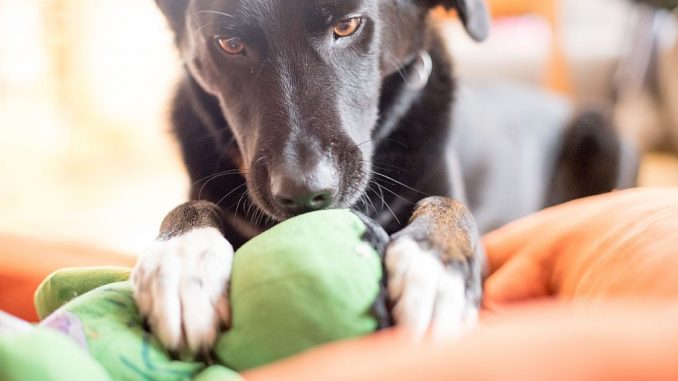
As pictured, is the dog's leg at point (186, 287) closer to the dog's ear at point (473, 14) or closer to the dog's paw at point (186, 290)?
the dog's paw at point (186, 290)

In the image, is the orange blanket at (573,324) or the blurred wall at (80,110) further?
the blurred wall at (80,110)

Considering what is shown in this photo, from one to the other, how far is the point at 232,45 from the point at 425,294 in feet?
2.26

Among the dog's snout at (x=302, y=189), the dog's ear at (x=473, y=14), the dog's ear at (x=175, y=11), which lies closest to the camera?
the dog's snout at (x=302, y=189)

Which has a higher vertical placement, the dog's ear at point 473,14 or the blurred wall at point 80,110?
the dog's ear at point 473,14

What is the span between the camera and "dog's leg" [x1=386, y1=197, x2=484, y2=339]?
894 millimetres

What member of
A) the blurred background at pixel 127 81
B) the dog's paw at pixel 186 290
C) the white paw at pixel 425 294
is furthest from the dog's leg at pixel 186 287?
the blurred background at pixel 127 81

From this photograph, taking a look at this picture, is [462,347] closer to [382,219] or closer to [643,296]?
[643,296]

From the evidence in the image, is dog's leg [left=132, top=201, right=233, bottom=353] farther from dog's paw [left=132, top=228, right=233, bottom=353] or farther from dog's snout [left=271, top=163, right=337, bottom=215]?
dog's snout [left=271, top=163, right=337, bottom=215]

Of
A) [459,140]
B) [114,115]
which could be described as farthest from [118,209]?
[459,140]

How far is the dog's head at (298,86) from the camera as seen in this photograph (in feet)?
3.81

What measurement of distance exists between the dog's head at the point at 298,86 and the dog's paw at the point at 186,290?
0.59ft

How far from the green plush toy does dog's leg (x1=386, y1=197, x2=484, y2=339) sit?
31 mm

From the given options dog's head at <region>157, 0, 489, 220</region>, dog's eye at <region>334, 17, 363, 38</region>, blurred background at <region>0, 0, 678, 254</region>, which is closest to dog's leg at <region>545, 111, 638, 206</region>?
blurred background at <region>0, 0, 678, 254</region>

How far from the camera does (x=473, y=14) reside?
66.4 inches
